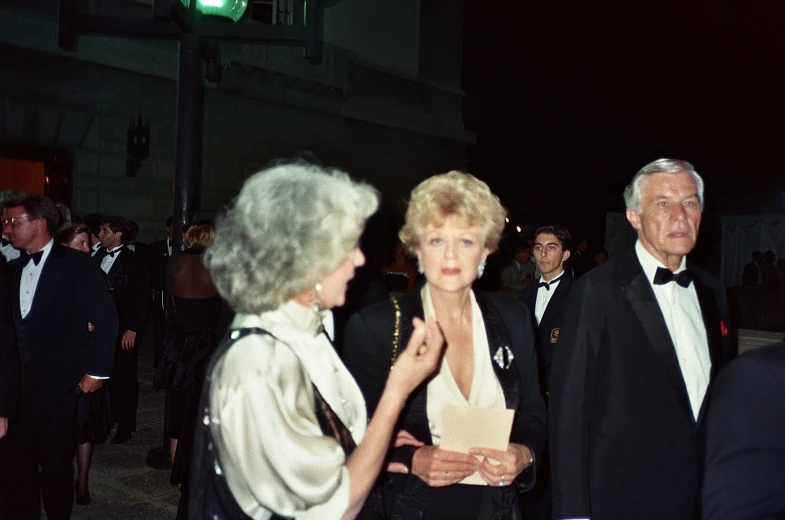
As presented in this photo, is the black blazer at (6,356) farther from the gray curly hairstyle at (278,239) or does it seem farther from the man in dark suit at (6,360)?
the gray curly hairstyle at (278,239)

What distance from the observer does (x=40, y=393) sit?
13.6ft

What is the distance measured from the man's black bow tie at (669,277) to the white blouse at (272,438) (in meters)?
1.57

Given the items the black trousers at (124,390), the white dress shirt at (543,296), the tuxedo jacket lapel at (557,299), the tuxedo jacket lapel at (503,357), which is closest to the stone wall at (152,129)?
the black trousers at (124,390)

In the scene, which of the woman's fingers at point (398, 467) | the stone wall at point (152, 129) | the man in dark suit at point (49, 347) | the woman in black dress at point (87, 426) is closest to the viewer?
the woman's fingers at point (398, 467)

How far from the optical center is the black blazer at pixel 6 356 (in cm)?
366

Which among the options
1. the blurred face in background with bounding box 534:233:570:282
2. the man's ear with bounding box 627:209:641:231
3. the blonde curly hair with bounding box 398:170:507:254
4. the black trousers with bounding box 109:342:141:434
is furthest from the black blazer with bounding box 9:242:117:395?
the man's ear with bounding box 627:209:641:231

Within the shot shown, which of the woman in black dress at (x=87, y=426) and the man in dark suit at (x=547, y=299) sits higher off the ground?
the man in dark suit at (x=547, y=299)

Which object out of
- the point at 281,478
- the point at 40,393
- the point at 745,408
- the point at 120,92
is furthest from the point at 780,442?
the point at 120,92

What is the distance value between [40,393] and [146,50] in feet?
33.3

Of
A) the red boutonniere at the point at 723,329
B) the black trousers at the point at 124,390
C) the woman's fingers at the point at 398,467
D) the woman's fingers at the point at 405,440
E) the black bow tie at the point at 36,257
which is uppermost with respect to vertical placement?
the black bow tie at the point at 36,257

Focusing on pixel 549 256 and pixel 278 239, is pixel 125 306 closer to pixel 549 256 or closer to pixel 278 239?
pixel 549 256

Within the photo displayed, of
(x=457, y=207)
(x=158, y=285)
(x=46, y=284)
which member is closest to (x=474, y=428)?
(x=457, y=207)

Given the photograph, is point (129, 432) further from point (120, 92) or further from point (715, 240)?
point (715, 240)

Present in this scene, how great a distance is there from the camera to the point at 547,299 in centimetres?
510
